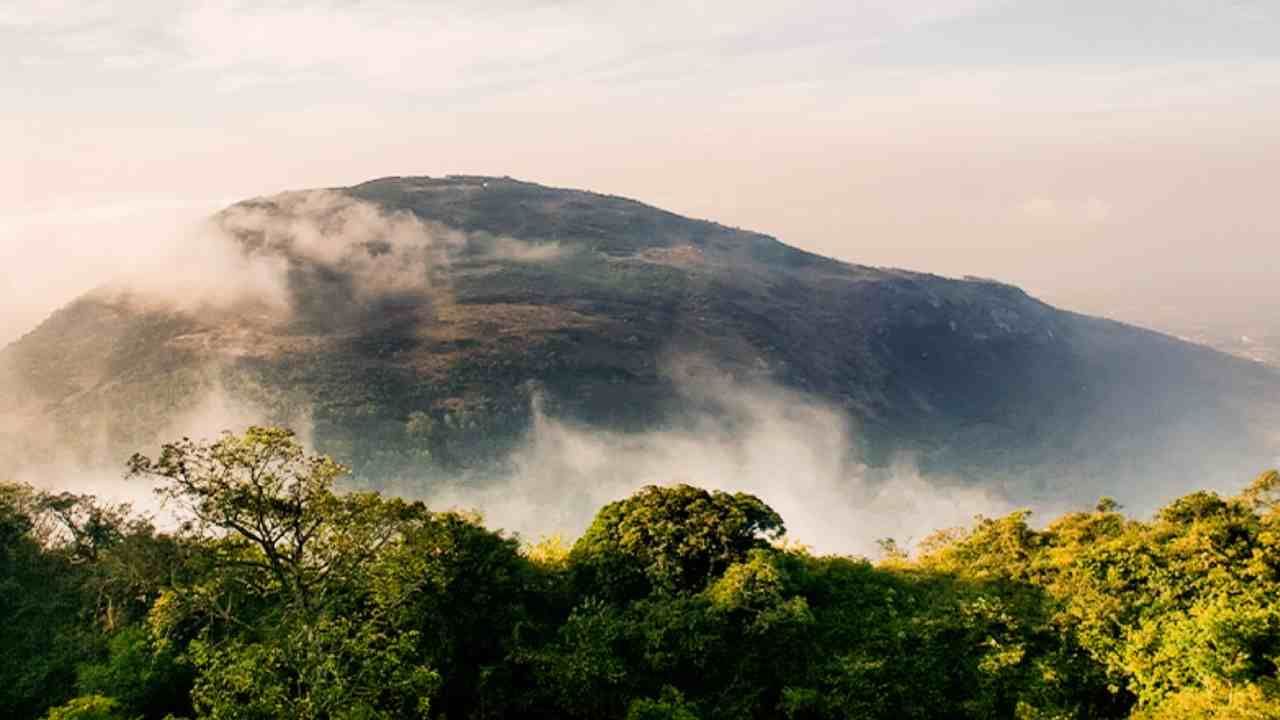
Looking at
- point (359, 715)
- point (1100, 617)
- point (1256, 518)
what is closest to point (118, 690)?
Answer: point (359, 715)

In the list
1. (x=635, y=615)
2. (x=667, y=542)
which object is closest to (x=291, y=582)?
(x=635, y=615)

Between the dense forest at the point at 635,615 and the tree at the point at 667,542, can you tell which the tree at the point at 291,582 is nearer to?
the dense forest at the point at 635,615

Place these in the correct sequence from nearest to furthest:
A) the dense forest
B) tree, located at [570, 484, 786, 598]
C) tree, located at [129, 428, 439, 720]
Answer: tree, located at [129, 428, 439, 720], the dense forest, tree, located at [570, 484, 786, 598]

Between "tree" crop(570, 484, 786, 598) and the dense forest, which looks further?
"tree" crop(570, 484, 786, 598)

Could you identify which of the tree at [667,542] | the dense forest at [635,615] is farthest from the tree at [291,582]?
the tree at [667,542]

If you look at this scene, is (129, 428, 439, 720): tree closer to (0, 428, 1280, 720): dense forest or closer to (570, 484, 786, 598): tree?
(0, 428, 1280, 720): dense forest

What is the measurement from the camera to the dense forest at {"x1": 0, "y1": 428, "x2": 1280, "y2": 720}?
1185 inches

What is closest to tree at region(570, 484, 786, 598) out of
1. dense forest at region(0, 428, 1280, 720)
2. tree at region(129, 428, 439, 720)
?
dense forest at region(0, 428, 1280, 720)

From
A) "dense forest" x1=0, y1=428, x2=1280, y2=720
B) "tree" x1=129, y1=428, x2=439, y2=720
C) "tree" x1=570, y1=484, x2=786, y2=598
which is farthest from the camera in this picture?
"tree" x1=570, y1=484, x2=786, y2=598

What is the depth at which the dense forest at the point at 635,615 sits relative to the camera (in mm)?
30094

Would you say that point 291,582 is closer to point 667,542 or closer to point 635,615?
point 635,615

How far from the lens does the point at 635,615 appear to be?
3794 cm

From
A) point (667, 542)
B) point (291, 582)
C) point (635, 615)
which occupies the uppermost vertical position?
point (291, 582)

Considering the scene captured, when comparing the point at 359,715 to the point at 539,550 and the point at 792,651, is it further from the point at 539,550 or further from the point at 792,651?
the point at 539,550
